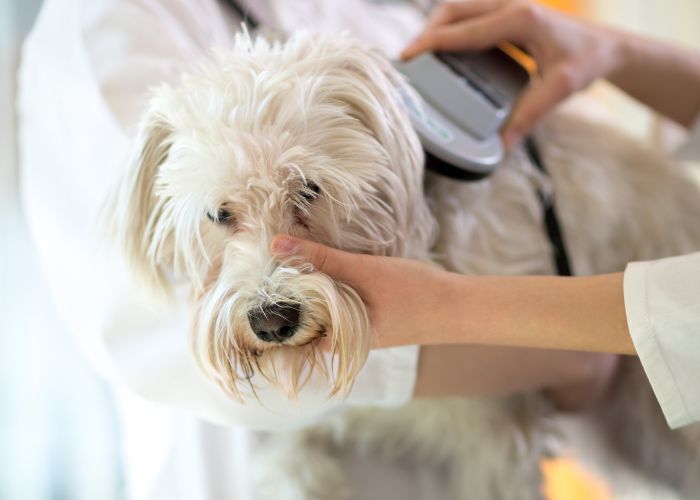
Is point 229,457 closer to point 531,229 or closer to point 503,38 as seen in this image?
point 531,229

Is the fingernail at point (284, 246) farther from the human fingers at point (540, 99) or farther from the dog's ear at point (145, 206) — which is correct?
the human fingers at point (540, 99)

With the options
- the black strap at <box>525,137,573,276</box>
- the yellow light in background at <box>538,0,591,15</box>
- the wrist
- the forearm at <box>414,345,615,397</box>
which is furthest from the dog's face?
the yellow light in background at <box>538,0,591,15</box>

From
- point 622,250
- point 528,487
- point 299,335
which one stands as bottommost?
point 528,487

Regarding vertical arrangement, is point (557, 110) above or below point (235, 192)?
below

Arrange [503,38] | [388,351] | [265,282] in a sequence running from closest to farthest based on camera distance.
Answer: [265,282] < [388,351] < [503,38]

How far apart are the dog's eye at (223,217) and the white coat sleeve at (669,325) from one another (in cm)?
40

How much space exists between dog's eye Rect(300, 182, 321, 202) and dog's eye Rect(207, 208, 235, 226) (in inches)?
3.2

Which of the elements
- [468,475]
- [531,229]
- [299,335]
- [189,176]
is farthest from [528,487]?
[189,176]

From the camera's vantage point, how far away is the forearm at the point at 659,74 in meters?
1.14

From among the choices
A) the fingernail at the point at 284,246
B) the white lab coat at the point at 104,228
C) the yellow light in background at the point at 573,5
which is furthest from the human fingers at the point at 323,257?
the yellow light in background at the point at 573,5

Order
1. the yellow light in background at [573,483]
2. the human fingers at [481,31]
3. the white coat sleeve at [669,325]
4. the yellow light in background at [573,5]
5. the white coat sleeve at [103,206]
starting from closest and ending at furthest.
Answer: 1. the white coat sleeve at [669,325]
2. the white coat sleeve at [103,206]
3. the human fingers at [481,31]
4. the yellow light in background at [573,483]
5. the yellow light in background at [573,5]

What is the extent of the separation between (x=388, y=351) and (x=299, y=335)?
185 millimetres

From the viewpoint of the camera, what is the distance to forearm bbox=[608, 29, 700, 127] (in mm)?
1139

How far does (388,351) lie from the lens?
0.86 meters
